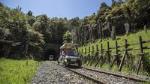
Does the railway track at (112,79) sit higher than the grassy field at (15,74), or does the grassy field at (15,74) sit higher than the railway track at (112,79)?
the grassy field at (15,74)

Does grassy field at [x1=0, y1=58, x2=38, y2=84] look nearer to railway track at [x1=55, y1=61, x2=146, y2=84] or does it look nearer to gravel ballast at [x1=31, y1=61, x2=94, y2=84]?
gravel ballast at [x1=31, y1=61, x2=94, y2=84]

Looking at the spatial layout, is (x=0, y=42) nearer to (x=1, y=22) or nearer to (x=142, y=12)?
(x=1, y=22)

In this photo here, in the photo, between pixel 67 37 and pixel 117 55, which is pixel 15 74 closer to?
pixel 117 55

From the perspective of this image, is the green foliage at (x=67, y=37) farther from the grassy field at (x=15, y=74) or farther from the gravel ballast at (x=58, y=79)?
the gravel ballast at (x=58, y=79)

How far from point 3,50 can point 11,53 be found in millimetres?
7768

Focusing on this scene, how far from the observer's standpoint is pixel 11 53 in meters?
60.2

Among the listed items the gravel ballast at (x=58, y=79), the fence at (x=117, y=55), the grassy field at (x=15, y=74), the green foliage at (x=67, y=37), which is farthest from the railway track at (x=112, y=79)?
the green foliage at (x=67, y=37)

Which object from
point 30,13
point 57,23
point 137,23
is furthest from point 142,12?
point 30,13

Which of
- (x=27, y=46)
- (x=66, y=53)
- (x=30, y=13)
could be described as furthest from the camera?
(x=30, y=13)

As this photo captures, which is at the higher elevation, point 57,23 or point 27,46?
point 57,23

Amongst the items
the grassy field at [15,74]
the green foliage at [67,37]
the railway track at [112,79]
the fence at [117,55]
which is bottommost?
the railway track at [112,79]

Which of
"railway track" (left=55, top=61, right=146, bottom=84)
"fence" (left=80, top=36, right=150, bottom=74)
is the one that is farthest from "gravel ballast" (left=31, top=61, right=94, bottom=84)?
"fence" (left=80, top=36, right=150, bottom=74)

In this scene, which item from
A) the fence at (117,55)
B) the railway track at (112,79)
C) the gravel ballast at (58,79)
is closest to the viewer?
the railway track at (112,79)

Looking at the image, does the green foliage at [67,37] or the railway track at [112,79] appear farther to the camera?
the green foliage at [67,37]
